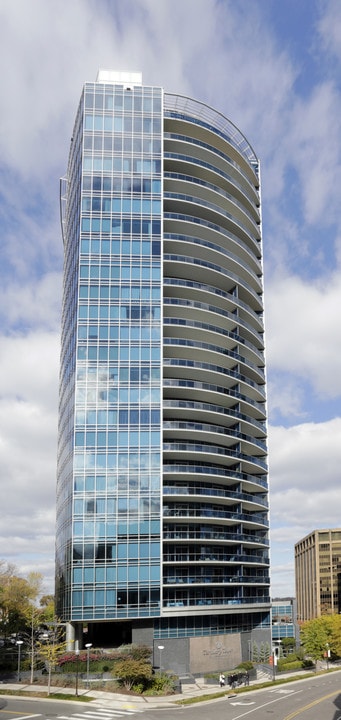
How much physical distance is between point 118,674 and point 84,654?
7500 mm

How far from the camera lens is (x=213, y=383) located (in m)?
87.5

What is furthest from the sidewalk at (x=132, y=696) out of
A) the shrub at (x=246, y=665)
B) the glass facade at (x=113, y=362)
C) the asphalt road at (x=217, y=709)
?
the glass facade at (x=113, y=362)

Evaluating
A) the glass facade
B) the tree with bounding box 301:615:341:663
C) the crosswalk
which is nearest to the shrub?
the glass facade

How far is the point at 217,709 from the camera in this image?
5228 centimetres

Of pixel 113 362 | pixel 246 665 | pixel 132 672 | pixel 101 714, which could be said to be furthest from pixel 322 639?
pixel 101 714

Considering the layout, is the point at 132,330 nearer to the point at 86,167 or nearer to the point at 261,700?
the point at 86,167

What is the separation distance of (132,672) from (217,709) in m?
9.50

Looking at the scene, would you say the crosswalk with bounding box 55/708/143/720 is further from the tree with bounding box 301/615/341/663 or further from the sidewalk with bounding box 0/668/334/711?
the tree with bounding box 301/615/341/663

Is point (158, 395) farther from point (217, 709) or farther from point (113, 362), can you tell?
point (217, 709)

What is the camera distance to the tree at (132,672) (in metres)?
58.8

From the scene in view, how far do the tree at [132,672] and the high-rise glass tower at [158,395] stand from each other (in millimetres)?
8664

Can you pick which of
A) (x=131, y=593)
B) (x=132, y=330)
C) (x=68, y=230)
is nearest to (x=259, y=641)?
(x=131, y=593)

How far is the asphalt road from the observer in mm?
47938

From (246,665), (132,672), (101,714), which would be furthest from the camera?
(246,665)
